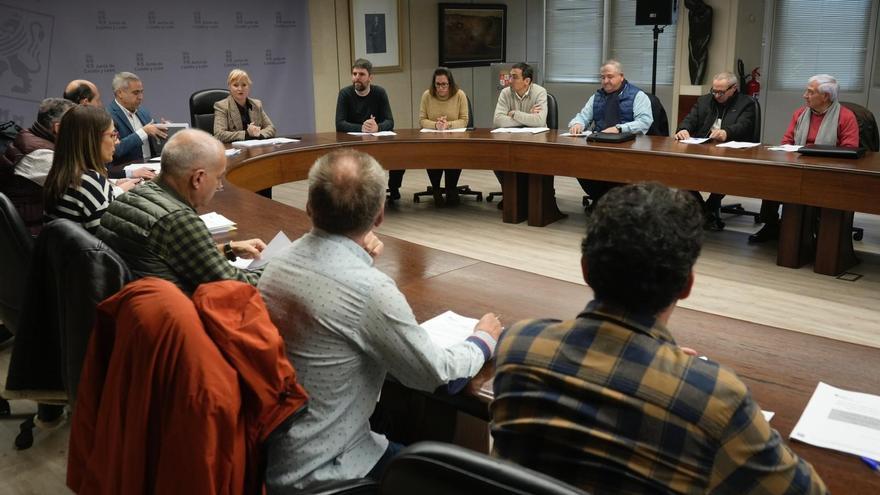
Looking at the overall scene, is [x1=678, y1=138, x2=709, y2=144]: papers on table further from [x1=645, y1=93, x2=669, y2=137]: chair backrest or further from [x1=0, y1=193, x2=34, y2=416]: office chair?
[x1=0, y1=193, x2=34, y2=416]: office chair

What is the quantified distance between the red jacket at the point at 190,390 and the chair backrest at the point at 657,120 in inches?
194

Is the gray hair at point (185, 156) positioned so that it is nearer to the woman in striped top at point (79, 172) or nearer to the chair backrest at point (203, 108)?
the woman in striped top at point (79, 172)

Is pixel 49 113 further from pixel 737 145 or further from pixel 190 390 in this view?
pixel 737 145

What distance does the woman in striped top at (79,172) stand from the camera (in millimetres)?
2697

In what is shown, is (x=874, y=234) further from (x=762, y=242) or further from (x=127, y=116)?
(x=127, y=116)

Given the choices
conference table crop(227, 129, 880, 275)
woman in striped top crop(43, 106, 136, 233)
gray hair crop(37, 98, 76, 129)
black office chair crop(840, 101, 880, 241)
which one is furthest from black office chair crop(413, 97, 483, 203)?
woman in striped top crop(43, 106, 136, 233)

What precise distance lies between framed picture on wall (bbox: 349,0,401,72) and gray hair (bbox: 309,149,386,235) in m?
6.92

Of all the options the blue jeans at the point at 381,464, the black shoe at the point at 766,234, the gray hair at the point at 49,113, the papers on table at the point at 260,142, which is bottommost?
the black shoe at the point at 766,234

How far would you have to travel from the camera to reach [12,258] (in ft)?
8.16

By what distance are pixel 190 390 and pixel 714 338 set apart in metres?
1.27

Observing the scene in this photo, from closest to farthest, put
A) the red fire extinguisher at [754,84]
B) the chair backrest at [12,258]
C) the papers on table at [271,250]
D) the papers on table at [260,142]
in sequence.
→ 1. the chair backrest at [12,258]
2. the papers on table at [271,250]
3. the papers on table at [260,142]
4. the red fire extinguisher at [754,84]

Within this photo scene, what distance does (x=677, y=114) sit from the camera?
8500 mm

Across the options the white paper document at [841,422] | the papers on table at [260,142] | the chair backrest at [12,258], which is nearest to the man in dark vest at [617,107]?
the papers on table at [260,142]

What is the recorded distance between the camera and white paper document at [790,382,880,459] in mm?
1432
